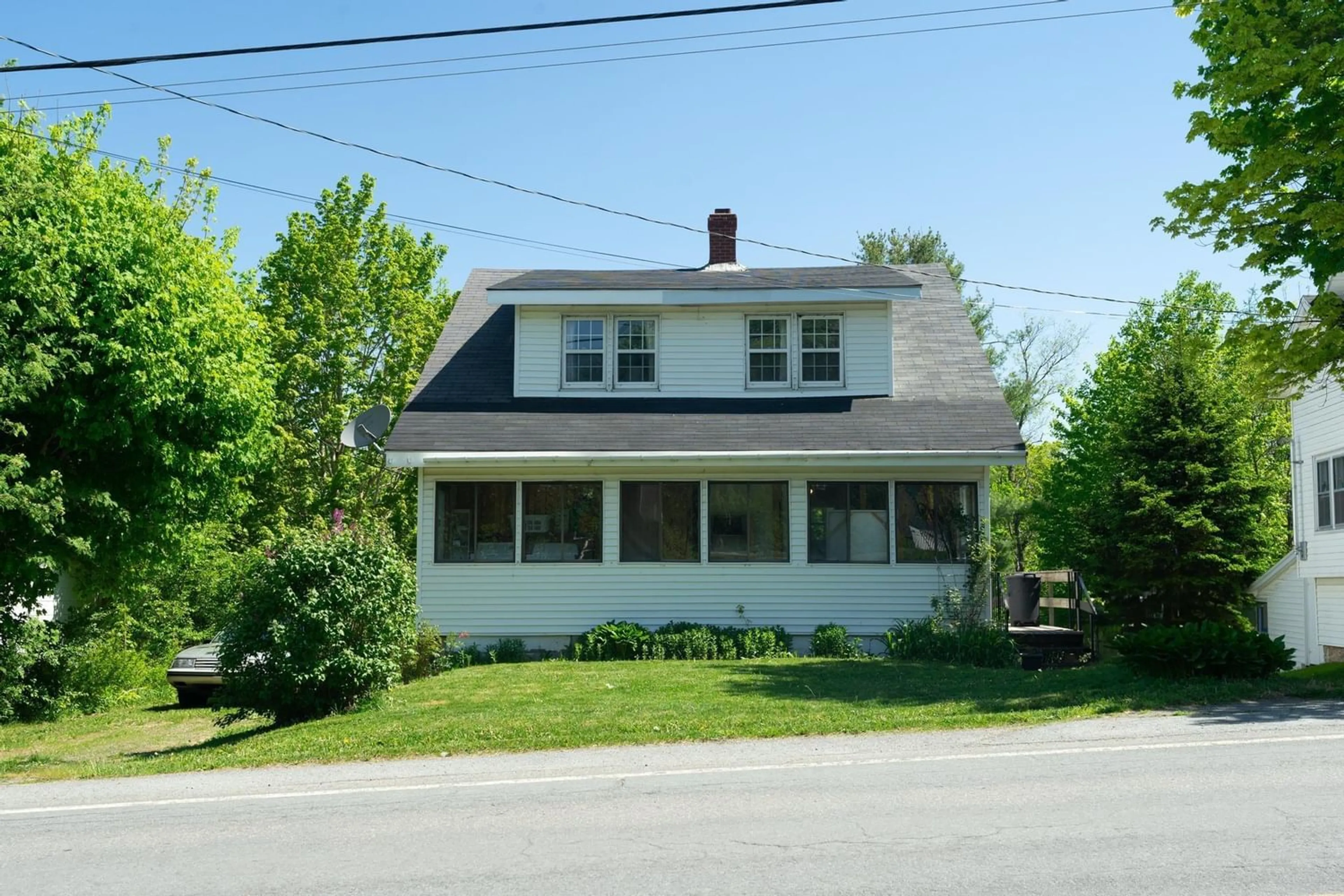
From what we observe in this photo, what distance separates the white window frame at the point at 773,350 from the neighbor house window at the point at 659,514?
2733 millimetres

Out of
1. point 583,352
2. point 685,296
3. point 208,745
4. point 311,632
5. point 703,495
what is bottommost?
point 208,745

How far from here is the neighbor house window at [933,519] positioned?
20.9 meters

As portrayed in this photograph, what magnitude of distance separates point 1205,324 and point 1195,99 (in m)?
27.2

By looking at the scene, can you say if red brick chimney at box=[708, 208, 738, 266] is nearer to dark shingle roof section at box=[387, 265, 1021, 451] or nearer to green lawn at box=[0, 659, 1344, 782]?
dark shingle roof section at box=[387, 265, 1021, 451]

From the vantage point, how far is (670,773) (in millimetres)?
9852

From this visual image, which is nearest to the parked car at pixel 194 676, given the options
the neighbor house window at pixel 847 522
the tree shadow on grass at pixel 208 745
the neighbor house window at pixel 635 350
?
the tree shadow on grass at pixel 208 745

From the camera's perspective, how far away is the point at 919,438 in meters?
20.7

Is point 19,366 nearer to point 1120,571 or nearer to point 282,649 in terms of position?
point 282,649

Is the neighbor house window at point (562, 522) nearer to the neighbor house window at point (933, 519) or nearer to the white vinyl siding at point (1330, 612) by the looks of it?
the neighbor house window at point (933, 519)

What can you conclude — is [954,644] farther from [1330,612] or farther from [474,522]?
[1330,612]

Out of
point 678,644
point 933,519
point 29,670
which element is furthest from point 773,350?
point 29,670

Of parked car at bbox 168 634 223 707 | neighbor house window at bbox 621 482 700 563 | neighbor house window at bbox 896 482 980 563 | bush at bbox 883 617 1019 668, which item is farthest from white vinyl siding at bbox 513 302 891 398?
parked car at bbox 168 634 223 707

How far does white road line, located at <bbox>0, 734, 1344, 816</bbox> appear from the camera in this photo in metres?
9.40

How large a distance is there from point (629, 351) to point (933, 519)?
6.45 meters
